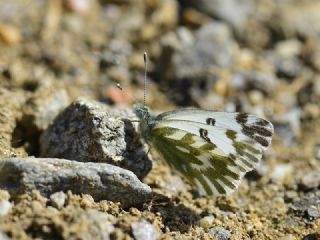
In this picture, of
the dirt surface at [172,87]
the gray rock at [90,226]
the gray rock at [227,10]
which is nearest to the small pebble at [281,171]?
the dirt surface at [172,87]

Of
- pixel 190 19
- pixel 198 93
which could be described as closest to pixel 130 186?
pixel 198 93

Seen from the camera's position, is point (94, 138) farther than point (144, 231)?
Yes

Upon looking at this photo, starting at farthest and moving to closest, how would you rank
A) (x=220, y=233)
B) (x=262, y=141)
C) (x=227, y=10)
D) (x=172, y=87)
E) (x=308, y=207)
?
(x=227, y=10) → (x=172, y=87) → (x=308, y=207) → (x=262, y=141) → (x=220, y=233)

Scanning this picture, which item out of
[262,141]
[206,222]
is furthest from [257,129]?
[206,222]

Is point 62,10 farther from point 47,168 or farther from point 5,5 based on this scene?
point 47,168

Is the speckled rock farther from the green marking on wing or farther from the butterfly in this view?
the green marking on wing

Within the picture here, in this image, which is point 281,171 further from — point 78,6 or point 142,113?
point 78,6
